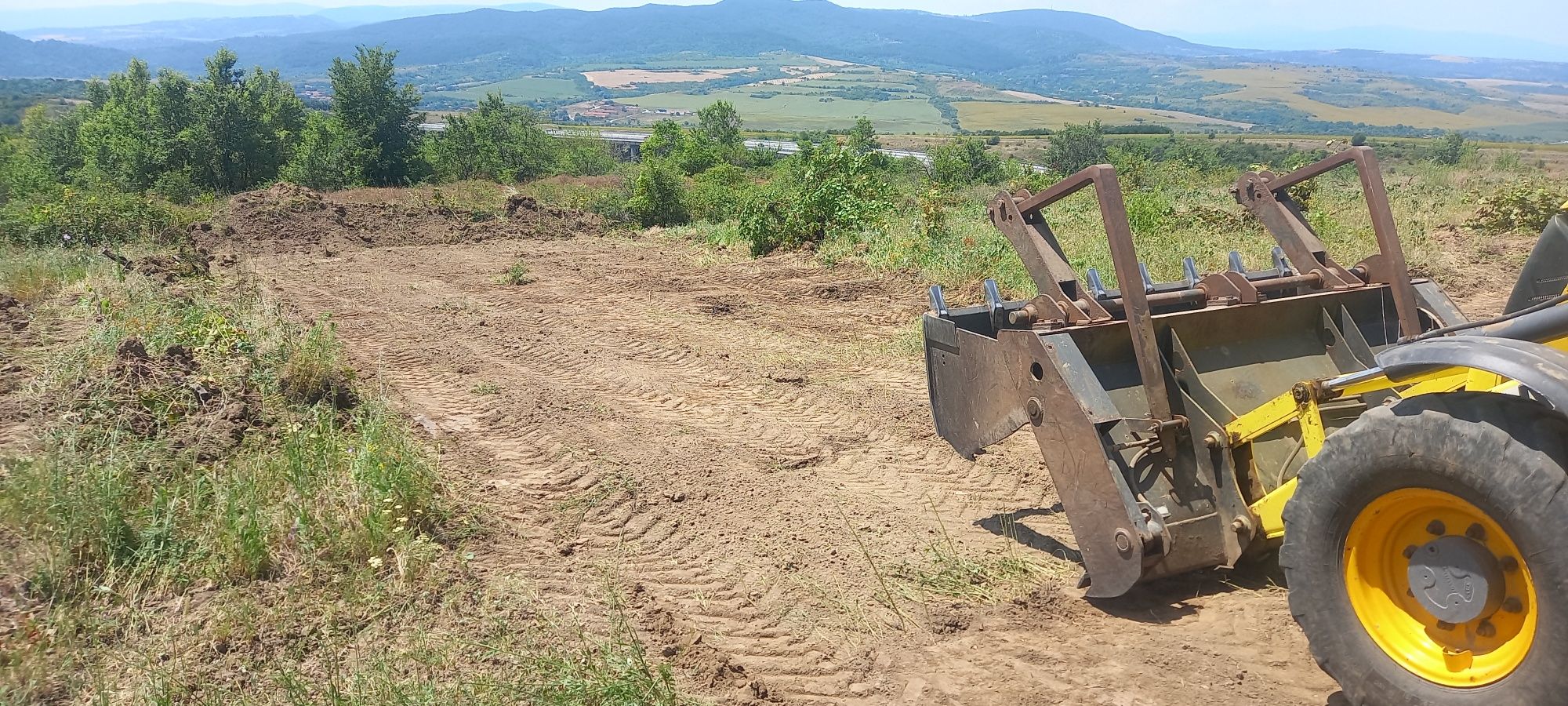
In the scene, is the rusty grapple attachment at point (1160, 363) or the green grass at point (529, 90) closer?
the rusty grapple attachment at point (1160, 363)

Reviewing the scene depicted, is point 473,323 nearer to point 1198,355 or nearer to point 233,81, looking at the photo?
point 1198,355

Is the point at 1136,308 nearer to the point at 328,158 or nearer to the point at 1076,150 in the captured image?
the point at 328,158

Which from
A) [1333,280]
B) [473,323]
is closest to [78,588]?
[1333,280]

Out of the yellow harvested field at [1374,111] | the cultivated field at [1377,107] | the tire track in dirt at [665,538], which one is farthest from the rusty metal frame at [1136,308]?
the yellow harvested field at [1374,111]

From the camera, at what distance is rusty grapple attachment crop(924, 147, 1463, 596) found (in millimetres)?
3723

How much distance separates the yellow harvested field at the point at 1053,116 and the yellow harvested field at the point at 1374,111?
39.1 feet

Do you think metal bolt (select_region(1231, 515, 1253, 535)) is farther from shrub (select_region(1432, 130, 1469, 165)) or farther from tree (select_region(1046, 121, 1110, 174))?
tree (select_region(1046, 121, 1110, 174))

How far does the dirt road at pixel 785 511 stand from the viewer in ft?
11.5

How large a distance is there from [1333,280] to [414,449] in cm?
499

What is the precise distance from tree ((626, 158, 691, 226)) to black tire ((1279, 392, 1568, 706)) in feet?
59.6

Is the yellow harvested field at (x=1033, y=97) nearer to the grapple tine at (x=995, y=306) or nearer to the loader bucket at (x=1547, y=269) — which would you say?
the grapple tine at (x=995, y=306)

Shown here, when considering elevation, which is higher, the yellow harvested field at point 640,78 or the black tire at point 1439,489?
the yellow harvested field at point 640,78

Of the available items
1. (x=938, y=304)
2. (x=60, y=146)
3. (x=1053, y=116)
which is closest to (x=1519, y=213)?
(x=938, y=304)

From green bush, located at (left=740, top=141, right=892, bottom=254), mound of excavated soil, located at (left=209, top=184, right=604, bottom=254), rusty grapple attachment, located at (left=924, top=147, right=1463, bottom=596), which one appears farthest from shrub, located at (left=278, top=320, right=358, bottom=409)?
mound of excavated soil, located at (left=209, top=184, right=604, bottom=254)
